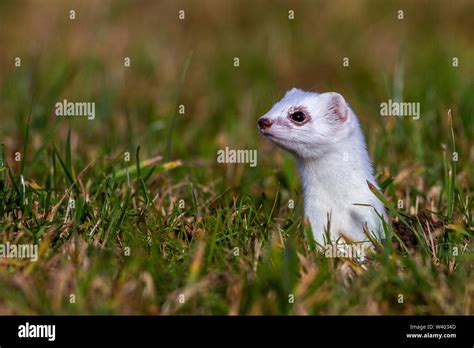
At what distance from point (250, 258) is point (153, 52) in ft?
19.2

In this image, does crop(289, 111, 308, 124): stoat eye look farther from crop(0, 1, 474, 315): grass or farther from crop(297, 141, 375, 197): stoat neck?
crop(0, 1, 474, 315): grass

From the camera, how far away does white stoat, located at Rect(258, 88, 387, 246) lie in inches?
186

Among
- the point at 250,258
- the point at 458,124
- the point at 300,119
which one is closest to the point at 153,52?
the point at 458,124

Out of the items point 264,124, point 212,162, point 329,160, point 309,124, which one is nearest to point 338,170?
point 329,160

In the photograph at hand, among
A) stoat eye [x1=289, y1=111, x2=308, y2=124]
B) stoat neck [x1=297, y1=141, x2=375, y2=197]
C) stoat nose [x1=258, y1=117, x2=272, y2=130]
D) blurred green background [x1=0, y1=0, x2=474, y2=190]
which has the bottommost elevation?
stoat neck [x1=297, y1=141, x2=375, y2=197]

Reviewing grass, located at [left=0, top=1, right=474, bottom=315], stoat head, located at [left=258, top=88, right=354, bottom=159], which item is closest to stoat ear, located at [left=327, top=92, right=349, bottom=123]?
stoat head, located at [left=258, top=88, right=354, bottom=159]

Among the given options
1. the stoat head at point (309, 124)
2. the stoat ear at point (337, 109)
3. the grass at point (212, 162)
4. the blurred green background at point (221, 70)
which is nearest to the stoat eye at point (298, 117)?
the stoat head at point (309, 124)

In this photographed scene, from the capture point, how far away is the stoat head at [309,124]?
4.82m

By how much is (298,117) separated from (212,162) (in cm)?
197

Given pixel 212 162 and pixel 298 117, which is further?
pixel 212 162

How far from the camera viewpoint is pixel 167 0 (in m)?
11.8

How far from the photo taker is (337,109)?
4.93 m

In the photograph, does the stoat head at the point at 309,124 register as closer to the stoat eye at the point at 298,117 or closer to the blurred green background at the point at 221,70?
the stoat eye at the point at 298,117

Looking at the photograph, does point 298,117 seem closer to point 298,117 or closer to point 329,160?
point 298,117
